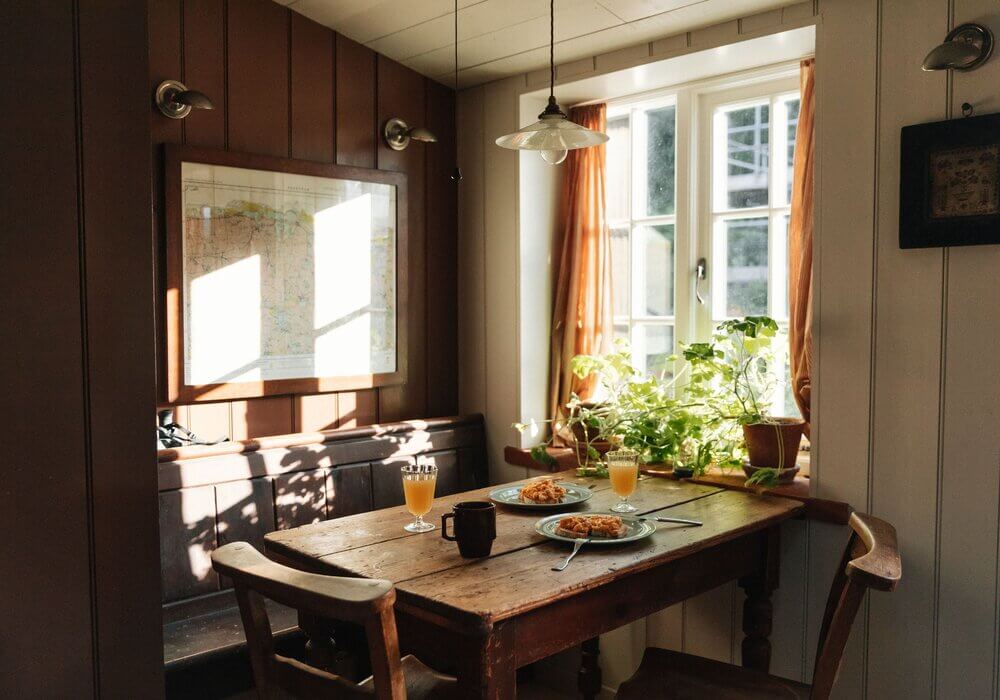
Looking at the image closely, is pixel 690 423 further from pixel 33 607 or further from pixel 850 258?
pixel 33 607

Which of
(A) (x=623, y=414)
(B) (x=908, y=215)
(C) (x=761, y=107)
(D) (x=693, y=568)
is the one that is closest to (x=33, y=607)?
(D) (x=693, y=568)

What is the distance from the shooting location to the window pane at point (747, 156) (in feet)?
9.40

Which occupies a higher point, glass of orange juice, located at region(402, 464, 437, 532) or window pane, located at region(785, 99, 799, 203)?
window pane, located at region(785, 99, 799, 203)

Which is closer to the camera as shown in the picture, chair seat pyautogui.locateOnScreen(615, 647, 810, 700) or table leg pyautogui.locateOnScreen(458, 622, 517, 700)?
table leg pyautogui.locateOnScreen(458, 622, 517, 700)

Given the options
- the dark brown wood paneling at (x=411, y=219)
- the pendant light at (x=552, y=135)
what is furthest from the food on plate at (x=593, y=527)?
the dark brown wood paneling at (x=411, y=219)

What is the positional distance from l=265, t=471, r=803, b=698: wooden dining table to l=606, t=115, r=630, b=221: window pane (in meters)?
1.31

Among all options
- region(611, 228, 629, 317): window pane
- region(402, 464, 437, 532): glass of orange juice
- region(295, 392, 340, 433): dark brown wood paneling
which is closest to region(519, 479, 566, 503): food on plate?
region(402, 464, 437, 532): glass of orange juice

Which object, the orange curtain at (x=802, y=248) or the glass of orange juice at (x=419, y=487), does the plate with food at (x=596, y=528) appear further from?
the orange curtain at (x=802, y=248)

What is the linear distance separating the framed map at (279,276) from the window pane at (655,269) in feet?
3.22

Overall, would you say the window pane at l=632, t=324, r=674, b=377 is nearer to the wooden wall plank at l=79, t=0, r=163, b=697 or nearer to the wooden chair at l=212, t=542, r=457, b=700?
the wooden chair at l=212, t=542, r=457, b=700

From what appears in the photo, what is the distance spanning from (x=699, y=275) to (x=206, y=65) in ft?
6.29

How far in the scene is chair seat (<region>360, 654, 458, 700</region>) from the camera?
5.88 feet

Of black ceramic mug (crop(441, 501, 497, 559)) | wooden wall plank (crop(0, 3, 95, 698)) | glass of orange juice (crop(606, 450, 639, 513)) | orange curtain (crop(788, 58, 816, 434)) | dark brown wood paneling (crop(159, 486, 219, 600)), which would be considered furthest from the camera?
orange curtain (crop(788, 58, 816, 434))

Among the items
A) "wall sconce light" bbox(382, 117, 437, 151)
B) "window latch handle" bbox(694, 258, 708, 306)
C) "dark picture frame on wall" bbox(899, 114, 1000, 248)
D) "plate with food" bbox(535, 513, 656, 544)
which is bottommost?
"plate with food" bbox(535, 513, 656, 544)
